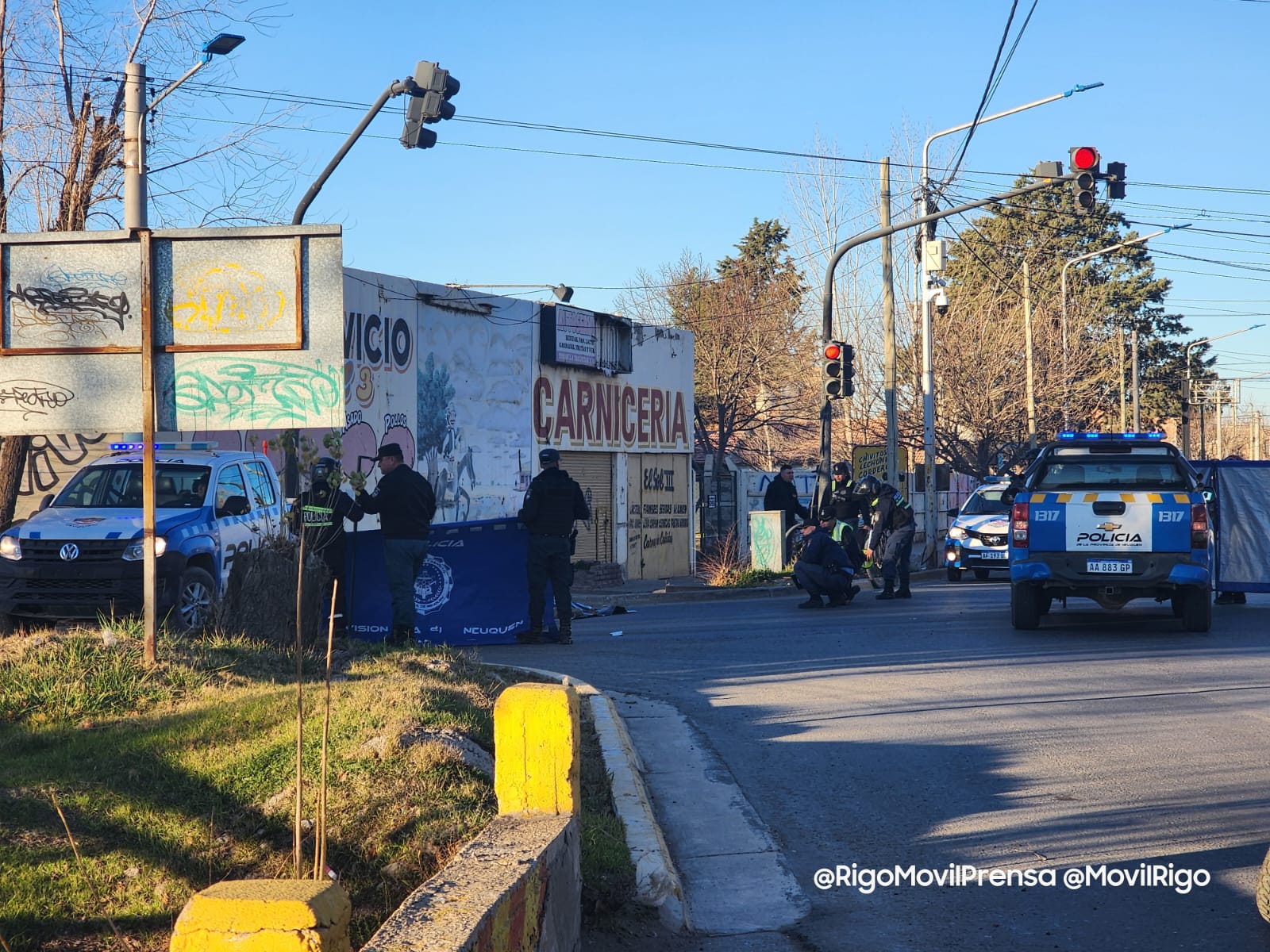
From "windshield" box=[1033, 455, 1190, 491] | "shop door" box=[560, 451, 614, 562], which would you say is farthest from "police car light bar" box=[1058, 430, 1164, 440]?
"shop door" box=[560, 451, 614, 562]

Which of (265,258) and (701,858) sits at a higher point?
(265,258)

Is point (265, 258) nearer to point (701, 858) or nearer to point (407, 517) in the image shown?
point (407, 517)

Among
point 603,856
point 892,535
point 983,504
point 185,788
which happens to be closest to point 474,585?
point 892,535

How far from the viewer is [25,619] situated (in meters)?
11.9

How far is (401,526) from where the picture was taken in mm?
12297

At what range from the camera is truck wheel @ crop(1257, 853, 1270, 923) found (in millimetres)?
4781

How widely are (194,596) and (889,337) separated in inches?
679

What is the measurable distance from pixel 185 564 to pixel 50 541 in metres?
1.16

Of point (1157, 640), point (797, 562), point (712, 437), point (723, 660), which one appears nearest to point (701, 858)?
point (723, 660)

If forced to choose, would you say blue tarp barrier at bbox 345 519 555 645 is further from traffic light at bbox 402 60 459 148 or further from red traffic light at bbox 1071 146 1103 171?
red traffic light at bbox 1071 146 1103 171

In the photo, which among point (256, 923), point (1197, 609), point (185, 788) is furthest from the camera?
point (1197, 609)

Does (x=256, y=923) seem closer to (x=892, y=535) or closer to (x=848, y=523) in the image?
(x=892, y=535)

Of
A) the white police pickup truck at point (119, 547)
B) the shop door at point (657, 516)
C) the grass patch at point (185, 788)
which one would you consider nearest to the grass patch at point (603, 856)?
the grass patch at point (185, 788)

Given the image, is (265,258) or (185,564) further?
(185,564)
